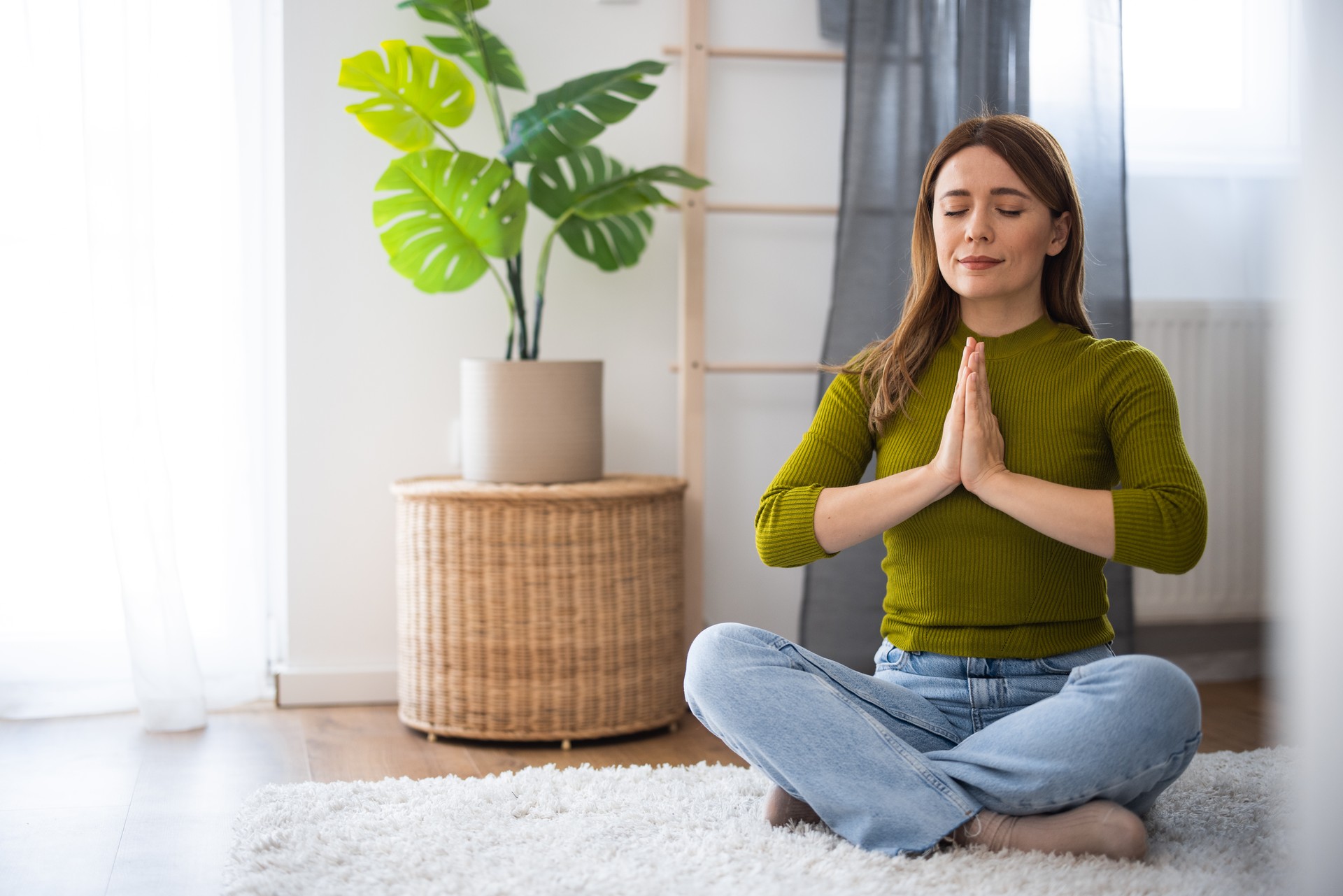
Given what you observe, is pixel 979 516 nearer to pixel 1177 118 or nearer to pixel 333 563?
pixel 333 563

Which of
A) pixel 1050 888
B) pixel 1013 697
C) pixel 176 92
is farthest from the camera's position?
pixel 176 92

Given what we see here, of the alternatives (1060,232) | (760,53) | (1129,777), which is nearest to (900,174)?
(760,53)

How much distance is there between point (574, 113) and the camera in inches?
80.7

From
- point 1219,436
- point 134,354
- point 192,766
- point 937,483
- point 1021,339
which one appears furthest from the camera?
point 1219,436

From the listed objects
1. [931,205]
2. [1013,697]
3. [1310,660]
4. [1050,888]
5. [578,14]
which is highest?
[578,14]

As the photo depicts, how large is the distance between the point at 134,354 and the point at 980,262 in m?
1.50

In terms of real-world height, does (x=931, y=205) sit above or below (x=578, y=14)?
below

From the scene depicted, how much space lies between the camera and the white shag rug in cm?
123

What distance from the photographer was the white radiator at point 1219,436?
250 cm

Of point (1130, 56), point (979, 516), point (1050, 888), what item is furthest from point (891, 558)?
point (1130, 56)

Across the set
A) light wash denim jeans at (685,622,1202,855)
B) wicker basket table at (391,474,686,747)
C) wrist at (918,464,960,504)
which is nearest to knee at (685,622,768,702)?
light wash denim jeans at (685,622,1202,855)

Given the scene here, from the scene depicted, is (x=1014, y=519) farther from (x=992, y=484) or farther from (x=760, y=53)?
(x=760, y=53)

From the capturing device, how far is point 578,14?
7.71 feet

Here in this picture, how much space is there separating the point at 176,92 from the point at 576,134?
809 millimetres
